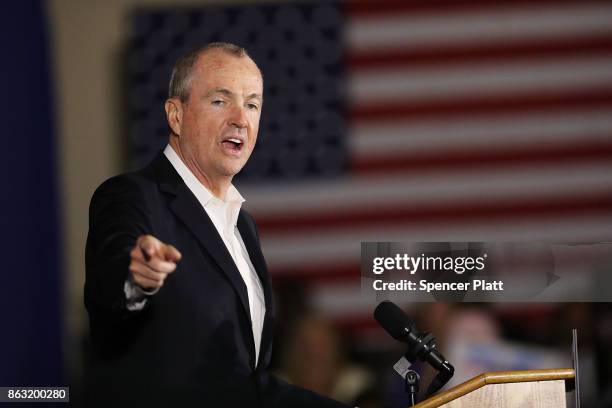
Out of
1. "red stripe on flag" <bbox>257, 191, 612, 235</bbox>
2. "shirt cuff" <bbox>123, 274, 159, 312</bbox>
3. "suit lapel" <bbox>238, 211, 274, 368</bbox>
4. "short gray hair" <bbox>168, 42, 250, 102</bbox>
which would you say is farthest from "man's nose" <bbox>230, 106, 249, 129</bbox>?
"red stripe on flag" <bbox>257, 191, 612, 235</bbox>

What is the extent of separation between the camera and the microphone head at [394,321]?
5.28ft

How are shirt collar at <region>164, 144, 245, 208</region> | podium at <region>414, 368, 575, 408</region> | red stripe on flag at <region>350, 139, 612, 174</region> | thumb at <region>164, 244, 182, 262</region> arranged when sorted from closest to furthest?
1. thumb at <region>164, 244, 182, 262</region>
2. podium at <region>414, 368, 575, 408</region>
3. shirt collar at <region>164, 144, 245, 208</region>
4. red stripe on flag at <region>350, 139, 612, 174</region>

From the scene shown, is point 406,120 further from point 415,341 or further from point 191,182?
point 415,341

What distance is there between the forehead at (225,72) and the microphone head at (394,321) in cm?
68

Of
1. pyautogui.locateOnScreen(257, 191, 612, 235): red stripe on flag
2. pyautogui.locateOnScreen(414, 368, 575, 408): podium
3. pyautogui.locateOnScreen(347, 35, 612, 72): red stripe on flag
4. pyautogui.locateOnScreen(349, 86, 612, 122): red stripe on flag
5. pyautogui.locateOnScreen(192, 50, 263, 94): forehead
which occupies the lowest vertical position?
pyautogui.locateOnScreen(414, 368, 575, 408): podium

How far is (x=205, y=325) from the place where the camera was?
192 centimetres

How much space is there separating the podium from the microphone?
0.25 ft

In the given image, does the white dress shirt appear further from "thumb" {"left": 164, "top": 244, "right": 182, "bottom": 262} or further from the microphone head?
"thumb" {"left": 164, "top": 244, "right": 182, "bottom": 262}

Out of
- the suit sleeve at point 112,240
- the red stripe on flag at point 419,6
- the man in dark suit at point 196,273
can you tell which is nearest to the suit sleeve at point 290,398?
the man in dark suit at point 196,273

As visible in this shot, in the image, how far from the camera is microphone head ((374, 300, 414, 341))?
1.61 m

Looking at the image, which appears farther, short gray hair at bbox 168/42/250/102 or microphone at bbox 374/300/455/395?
short gray hair at bbox 168/42/250/102

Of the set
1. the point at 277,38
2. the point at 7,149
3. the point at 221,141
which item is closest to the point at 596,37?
the point at 277,38

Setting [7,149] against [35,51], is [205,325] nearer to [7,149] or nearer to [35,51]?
[7,149]

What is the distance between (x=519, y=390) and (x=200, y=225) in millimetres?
810
